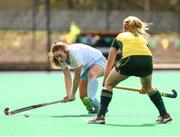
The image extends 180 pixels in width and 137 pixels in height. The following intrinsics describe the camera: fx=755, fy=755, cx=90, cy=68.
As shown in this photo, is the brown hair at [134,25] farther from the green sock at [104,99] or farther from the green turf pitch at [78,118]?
the green turf pitch at [78,118]

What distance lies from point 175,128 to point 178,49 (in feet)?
74.1

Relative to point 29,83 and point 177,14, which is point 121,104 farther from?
point 177,14

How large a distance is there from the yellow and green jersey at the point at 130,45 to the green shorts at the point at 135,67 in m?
0.07

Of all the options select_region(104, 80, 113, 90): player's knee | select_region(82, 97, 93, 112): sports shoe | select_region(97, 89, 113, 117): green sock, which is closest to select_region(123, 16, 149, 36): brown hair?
select_region(104, 80, 113, 90): player's knee

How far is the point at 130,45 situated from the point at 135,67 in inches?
12.1

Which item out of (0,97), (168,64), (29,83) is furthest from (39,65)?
(0,97)

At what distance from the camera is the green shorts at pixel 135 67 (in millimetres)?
9875

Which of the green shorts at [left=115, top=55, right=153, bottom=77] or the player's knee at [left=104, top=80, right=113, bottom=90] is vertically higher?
the green shorts at [left=115, top=55, right=153, bottom=77]

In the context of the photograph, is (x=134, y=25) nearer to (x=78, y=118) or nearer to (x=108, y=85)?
(x=108, y=85)

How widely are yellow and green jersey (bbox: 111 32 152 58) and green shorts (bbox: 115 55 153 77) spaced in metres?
0.07

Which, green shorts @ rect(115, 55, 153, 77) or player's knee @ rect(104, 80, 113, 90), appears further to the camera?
player's knee @ rect(104, 80, 113, 90)

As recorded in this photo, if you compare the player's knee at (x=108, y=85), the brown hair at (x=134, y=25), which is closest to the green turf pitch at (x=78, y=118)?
the player's knee at (x=108, y=85)

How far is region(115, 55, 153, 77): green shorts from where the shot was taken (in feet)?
32.4

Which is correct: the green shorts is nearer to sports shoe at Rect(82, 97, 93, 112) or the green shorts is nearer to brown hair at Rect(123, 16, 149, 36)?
brown hair at Rect(123, 16, 149, 36)
